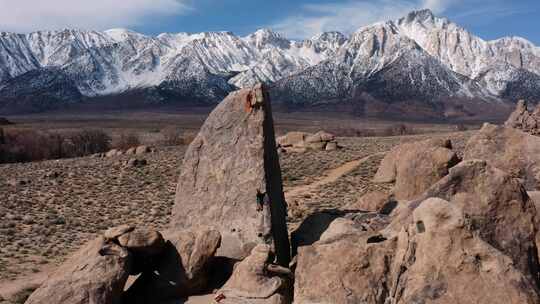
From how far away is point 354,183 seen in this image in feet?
92.3

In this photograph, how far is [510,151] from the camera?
47.7 feet

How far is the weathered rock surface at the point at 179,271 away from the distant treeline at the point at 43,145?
162ft

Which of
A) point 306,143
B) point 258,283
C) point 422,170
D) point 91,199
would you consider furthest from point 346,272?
point 306,143

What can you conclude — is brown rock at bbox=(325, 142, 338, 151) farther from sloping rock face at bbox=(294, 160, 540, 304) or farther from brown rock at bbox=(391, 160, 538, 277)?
brown rock at bbox=(391, 160, 538, 277)

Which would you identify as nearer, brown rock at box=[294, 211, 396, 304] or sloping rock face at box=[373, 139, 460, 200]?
brown rock at box=[294, 211, 396, 304]

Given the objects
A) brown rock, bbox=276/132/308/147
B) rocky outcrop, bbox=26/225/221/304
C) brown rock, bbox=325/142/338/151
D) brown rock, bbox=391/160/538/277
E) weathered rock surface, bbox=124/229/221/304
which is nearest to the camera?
brown rock, bbox=391/160/538/277

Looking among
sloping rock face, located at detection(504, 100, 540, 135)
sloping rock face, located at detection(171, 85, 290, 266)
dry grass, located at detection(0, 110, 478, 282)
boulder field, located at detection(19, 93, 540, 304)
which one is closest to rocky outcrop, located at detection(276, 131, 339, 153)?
dry grass, located at detection(0, 110, 478, 282)

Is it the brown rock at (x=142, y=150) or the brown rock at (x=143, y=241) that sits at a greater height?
the brown rock at (x=143, y=241)

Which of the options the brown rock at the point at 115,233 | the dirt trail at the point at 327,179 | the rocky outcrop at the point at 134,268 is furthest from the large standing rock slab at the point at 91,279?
the dirt trail at the point at 327,179

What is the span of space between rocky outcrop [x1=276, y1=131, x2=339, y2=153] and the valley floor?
3979 millimetres

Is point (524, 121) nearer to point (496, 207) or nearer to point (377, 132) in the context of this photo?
point (496, 207)

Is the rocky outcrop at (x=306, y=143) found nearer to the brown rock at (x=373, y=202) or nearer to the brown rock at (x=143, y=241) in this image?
the brown rock at (x=373, y=202)

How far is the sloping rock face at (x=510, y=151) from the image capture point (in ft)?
45.8

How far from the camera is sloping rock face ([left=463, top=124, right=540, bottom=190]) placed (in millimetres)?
13948
